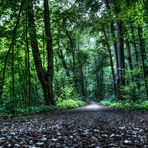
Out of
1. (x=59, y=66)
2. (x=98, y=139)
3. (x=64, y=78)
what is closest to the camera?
(x=98, y=139)

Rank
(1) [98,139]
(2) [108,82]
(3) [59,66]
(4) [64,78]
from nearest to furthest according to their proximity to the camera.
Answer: (1) [98,139], (4) [64,78], (3) [59,66], (2) [108,82]

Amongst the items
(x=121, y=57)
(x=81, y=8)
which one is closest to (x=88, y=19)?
(x=81, y=8)

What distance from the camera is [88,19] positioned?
2492 centimetres

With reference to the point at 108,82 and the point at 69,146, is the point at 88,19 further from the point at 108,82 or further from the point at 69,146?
the point at 108,82

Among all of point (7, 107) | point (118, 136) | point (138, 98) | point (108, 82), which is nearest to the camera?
point (118, 136)

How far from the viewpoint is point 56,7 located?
30188mm

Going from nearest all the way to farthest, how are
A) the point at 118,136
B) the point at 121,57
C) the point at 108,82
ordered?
1. the point at 118,136
2. the point at 121,57
3. the point at 108,82

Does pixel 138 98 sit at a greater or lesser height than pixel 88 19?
lesser

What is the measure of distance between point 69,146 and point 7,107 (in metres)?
11.0

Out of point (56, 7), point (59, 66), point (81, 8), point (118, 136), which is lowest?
point (118, 136)

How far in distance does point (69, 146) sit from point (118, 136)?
5.45ft

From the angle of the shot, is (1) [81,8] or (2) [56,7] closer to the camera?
(1) [81,8]

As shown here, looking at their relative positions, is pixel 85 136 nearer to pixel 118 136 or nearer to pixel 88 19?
pixel 118 136

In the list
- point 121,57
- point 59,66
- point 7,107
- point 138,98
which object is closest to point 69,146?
point 7,107
